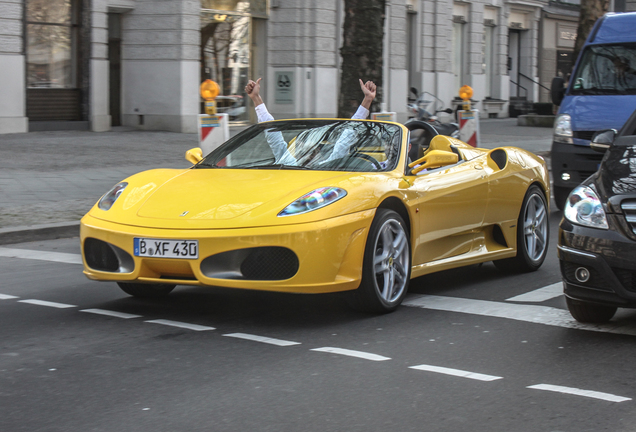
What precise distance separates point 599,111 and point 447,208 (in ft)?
18.0

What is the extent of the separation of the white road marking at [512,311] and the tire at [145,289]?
5.28 ft

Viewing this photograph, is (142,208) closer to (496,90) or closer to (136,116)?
(136,116)

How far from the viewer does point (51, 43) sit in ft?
69.5

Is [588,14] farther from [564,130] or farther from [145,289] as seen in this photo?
[145,289]

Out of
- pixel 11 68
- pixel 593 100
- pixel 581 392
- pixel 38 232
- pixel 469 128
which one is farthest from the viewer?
pixel 11 68

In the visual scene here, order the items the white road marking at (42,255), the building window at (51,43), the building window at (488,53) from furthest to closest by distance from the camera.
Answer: the building window at (488,53), the building window at (51,43), the white road marking at (42,255)

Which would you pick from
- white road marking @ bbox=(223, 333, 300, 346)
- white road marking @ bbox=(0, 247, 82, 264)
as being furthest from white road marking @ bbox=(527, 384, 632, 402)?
white road marking @ bbox=(0, 247, 82, 264)

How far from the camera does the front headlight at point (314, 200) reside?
17.1ft

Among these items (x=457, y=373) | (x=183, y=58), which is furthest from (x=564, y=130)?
(x=183, y=58)

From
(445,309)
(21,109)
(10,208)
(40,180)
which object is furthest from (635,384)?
(21,109)

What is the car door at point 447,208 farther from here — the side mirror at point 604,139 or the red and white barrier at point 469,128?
the red and white barrier at point 469,128

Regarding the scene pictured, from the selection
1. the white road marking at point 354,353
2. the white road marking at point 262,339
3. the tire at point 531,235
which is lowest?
the white road marking at point 262,339

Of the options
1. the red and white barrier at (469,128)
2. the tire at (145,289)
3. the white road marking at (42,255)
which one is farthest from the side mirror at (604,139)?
the red and white barrier at (469,128)

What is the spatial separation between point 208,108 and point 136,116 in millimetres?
12642
